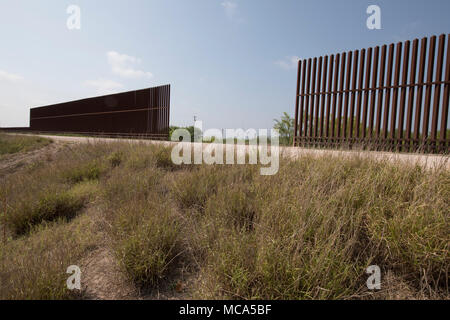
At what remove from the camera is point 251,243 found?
1.98 m

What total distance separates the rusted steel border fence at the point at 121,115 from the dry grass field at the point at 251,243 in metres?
8.53

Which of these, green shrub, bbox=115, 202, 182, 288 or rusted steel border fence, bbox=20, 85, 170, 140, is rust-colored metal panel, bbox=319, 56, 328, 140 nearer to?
green shrub, bbox=115, 202, 182, 288

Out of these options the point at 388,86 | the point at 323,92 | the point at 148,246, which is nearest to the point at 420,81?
the point at 388,86

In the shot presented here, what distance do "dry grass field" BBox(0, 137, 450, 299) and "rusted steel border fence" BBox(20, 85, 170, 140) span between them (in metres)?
8.53

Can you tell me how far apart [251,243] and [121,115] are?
14.4 metres

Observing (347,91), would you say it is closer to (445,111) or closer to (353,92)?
(353,92)

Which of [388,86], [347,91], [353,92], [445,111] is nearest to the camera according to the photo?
[445,111]

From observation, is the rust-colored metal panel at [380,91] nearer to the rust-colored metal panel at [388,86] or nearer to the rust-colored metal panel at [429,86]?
the rust-colored metal panel at [388,86]

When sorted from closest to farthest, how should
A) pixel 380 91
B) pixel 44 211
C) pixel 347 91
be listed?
pixel 44 211 → pixel 380 91 → pixel 347 91

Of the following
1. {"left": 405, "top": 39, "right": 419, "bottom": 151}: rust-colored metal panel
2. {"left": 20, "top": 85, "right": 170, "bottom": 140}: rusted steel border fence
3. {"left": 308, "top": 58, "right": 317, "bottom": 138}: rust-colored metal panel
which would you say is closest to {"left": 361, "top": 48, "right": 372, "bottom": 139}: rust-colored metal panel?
{"left": 405, "top": 39, "right": 419, "bottom": 151}: rust-colored metal panel

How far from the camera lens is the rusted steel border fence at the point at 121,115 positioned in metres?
11.4

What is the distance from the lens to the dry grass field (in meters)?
1.69

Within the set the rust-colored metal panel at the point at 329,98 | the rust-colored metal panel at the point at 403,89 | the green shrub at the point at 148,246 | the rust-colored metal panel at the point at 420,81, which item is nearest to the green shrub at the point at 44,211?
the green shrub at the point at 148,246
